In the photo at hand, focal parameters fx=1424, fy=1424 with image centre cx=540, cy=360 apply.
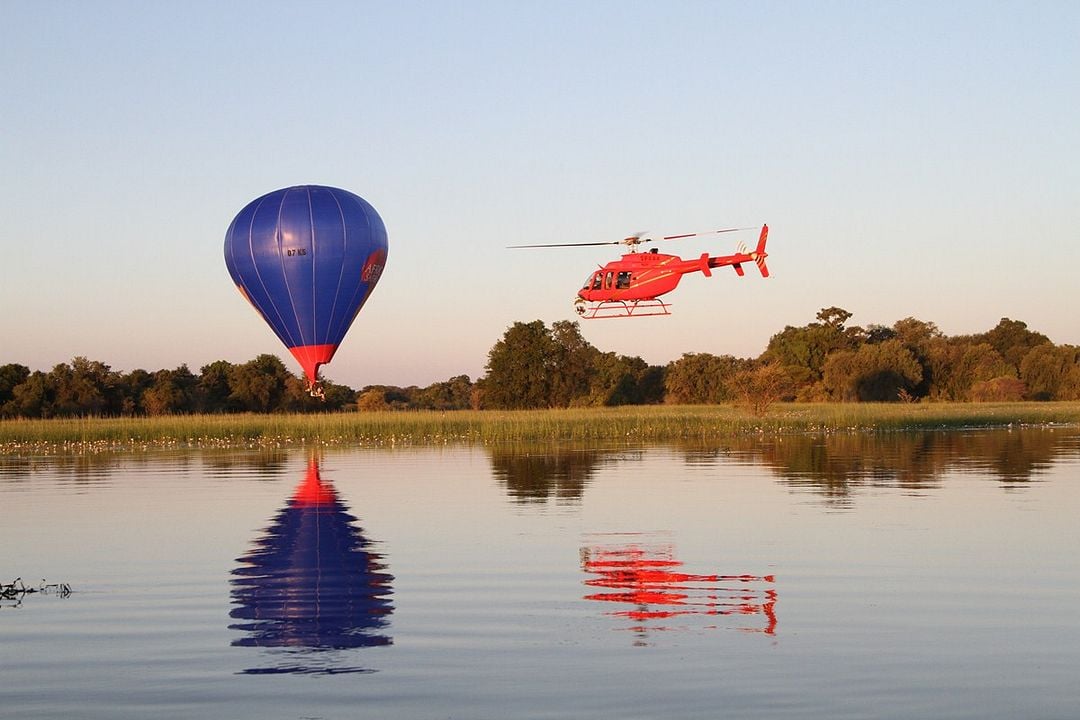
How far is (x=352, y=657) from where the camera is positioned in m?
11.2

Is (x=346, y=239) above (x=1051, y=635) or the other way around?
above

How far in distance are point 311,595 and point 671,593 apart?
3.65 m

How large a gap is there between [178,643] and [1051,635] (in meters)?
7.28

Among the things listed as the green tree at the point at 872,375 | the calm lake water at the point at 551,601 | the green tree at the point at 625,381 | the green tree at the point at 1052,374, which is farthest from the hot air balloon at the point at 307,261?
the green tree at the point at 1052,374

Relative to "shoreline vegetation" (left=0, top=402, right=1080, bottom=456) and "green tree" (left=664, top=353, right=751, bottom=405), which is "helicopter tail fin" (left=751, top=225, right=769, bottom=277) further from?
"green tree" (left=664, top=353, right=751, bottom=405)

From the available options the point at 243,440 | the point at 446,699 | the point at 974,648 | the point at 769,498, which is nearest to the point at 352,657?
the point at 446,699

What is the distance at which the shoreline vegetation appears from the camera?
2012 inches

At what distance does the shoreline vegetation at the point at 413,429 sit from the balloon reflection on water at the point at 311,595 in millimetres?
28699

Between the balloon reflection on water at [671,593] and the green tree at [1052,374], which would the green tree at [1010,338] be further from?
the balloon reflection on water at [671,593]

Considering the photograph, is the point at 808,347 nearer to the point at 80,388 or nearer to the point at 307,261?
the point at 80,388

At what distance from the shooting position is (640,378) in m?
118

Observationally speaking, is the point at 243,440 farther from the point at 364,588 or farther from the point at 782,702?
the point at 782,702

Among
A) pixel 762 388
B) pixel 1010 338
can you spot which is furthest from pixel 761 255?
pixel 1010 338

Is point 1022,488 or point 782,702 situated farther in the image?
point 1022,488
